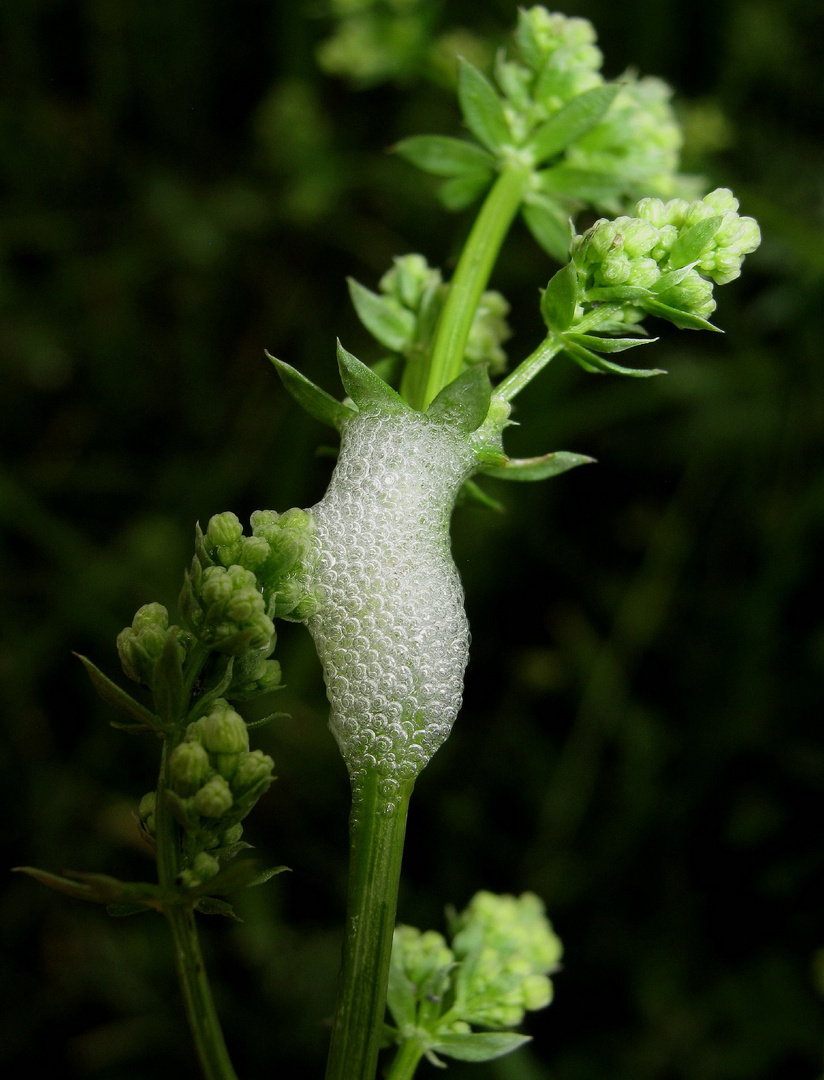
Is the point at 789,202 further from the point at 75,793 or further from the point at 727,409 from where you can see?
the point at 75,793

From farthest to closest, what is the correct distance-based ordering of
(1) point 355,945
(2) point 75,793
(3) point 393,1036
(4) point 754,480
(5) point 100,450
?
(5) point 100,450, (4) point 754,480, (2) point 75,793, (3) point 393,1036, (1) point 355,945

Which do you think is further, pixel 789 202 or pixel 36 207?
pixel 36 207

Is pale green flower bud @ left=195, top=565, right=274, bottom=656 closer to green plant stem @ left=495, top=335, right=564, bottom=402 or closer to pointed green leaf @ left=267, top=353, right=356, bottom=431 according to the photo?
pointed green leaf @ left=267, top=353, right=356, bottom=431

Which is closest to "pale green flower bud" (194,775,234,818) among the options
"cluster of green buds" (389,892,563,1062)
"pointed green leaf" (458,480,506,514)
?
"cluster of green buds" (389,892,563,1062)

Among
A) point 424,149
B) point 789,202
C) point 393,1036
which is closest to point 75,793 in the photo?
point 393,1036

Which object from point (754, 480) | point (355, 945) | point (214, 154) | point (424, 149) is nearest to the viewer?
point (355, 945)

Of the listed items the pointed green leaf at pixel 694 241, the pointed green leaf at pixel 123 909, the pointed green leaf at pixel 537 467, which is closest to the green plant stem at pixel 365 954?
the pointed green leaf at pixel 123 909

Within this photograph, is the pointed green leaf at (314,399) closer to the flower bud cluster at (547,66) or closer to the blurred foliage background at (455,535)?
the flower bud cluster at (547,66)
